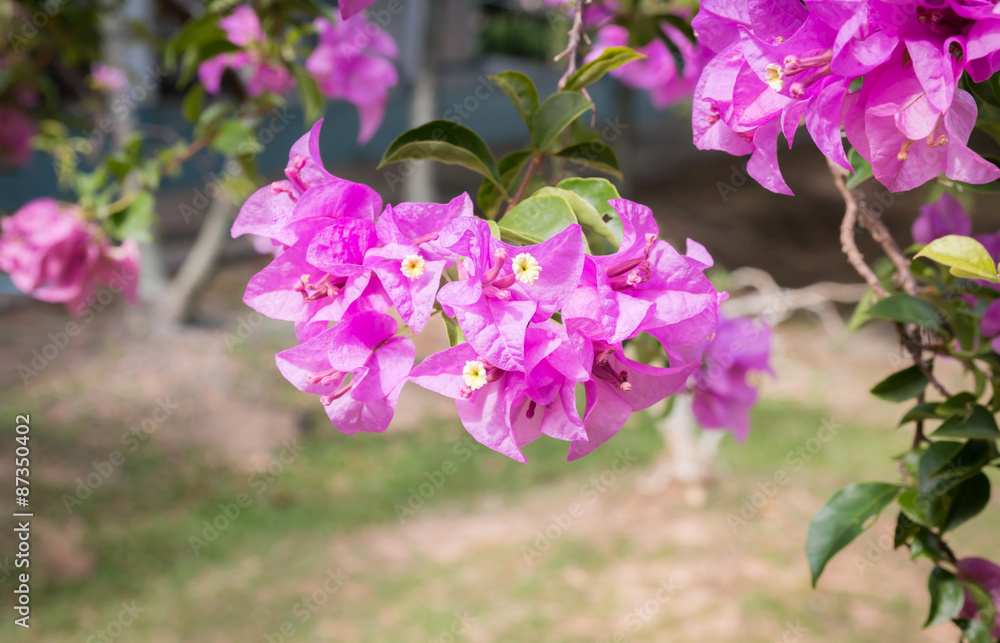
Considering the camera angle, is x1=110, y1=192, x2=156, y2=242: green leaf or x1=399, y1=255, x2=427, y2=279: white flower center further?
x1=110, y1=192, x2=156, y2=242: green leaf

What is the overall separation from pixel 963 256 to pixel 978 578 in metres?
0.33

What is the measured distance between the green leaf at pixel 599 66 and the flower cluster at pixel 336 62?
669mm

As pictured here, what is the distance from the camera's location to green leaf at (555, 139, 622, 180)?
1.86 ft

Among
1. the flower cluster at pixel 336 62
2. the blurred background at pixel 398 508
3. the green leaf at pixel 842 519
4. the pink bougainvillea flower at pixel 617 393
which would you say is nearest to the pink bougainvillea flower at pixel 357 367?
the pink bougainvillea flower at pixel 617 393

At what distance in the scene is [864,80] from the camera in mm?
401

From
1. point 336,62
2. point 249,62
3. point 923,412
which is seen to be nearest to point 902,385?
point 923,412

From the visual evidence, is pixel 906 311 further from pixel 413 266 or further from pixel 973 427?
pixel 413 266

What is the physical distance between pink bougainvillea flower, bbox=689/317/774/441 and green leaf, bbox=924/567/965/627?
431 millimetres

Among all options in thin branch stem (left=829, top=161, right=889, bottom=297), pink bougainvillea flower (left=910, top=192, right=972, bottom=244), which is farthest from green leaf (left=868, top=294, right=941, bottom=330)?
pink bougainvillea flower (left=910, top=192, right=972, bottom=244)

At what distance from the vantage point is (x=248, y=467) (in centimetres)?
255

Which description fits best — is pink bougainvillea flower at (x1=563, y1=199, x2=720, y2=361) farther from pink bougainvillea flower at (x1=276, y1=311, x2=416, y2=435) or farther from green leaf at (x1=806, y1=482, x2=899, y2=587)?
green leaf at (x1=806, y1=482, x2=899, y2=587)

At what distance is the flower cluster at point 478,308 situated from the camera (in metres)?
0.39

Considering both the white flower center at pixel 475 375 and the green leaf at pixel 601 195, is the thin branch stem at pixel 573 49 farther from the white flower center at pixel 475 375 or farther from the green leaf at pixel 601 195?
the white flower center at pixel 475 375

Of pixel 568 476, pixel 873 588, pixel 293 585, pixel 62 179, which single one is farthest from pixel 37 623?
pixel 873 588
